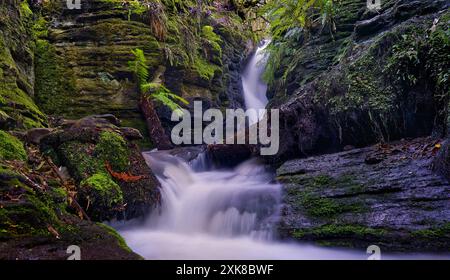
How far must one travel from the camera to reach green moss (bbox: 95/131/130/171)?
4.70m

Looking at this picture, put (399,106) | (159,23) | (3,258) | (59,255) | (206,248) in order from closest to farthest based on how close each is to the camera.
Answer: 1. (3,258)
2. (59,255)
3. (206,248)
4. (399,106)
5. (159,23)

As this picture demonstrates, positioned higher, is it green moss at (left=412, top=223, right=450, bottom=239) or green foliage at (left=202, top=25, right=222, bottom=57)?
green foliage at (left=202, top=25, right=222, bottom=57)

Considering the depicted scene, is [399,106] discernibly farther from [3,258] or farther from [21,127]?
[21,127]

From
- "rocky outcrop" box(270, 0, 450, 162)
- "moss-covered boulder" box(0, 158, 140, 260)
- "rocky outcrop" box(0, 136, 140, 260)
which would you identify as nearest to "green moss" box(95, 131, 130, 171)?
"rocky outcrop" box(0, 136, 140, 260)

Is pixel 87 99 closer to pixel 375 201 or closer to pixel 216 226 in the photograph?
pixel 216 226

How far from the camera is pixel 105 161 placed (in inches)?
182

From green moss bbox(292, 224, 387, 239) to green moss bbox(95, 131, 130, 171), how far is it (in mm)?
2472

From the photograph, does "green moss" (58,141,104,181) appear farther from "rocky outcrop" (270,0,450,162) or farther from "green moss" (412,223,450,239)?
"green moss" (412,223,450,239)

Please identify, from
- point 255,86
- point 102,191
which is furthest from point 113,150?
point 255,86

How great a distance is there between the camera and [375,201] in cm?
395

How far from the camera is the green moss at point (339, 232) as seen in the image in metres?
3.54

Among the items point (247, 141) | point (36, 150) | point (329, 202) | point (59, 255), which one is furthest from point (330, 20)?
point (59, 255)

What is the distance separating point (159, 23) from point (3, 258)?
340 inches

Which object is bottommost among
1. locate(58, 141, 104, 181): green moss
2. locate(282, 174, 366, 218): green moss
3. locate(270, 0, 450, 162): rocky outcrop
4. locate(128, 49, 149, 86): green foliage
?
locate(282, 174, 366, 218): green moss
